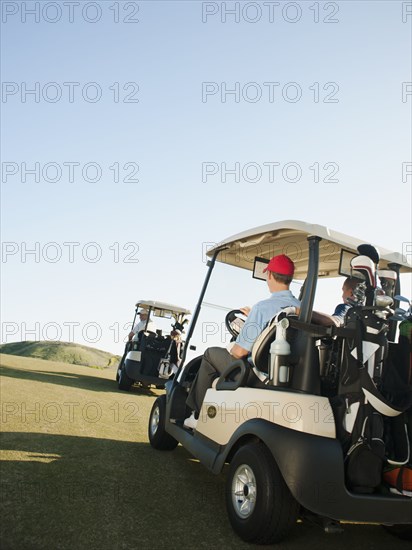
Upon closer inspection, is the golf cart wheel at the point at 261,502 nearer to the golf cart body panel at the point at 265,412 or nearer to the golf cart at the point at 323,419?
the golf cart at the point at 323,419

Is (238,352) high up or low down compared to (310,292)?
down

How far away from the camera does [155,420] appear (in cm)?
483

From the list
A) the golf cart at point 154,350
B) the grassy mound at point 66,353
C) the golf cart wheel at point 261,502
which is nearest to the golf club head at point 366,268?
the golf cart wheel at point 261,502

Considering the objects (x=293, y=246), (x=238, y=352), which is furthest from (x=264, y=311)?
(x=293, y=246)

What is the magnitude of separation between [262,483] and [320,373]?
688 mm

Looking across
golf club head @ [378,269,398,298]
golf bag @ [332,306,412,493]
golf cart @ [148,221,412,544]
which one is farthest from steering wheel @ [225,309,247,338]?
golf bag @ [332,306,412,493]

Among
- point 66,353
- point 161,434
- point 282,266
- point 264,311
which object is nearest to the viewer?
point 264,311

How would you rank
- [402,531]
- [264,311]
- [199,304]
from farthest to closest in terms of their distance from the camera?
[199,304]
[264,311]
[402,531]

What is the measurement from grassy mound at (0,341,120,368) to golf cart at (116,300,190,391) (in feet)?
26.5

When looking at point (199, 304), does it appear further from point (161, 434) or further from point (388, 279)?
point (388, 279)

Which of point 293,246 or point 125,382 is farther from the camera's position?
point 125,382

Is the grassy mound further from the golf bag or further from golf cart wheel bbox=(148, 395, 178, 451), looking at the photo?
the golf bag

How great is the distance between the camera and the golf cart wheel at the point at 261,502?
2.49m

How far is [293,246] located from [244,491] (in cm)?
207
